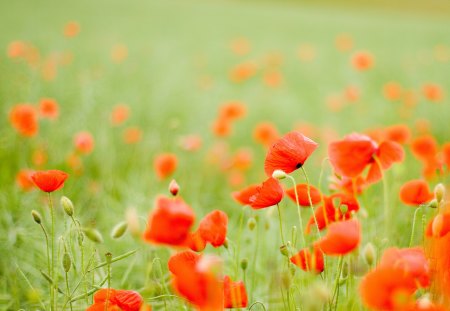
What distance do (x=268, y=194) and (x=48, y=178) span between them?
0.46 meters

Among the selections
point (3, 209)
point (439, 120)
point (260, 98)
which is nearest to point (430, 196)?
point (3, 209)

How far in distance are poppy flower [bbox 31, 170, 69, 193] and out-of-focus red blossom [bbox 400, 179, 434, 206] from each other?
2.52ft

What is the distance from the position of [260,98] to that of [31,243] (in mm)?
3130

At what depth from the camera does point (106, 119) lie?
10.2ft

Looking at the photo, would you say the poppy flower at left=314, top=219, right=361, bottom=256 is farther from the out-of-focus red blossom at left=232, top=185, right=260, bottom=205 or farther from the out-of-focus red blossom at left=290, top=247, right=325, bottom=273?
the out-of-focus red blossom at left=232, top=185, right=260, bottom=205

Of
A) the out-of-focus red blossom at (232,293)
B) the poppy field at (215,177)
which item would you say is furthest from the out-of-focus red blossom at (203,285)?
the out-of-focus red blossom at (232,293)

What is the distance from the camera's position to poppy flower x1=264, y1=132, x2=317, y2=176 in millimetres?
967

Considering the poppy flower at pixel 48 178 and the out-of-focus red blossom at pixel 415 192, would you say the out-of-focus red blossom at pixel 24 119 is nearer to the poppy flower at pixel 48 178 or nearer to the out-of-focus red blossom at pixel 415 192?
the poppy flower at pixel 48 178

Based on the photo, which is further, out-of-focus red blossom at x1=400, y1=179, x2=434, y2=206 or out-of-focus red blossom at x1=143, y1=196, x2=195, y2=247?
out-of-focus red blossom at x1=400, y1=179, x2=434, y2=206

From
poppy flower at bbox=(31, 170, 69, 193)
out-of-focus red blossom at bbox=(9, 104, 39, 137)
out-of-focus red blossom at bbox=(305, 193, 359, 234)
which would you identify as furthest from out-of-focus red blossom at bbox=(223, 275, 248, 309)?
out-of-focus red blossom at bbox=(9, 104, 39, 137)

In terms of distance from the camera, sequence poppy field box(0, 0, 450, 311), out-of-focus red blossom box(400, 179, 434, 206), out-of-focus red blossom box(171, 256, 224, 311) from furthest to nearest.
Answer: out-of-focus red blossom box(400, 179, 434, 206)
poppy field box(0, 0, 450, 311)
out-of-focus red blossom box(171, 256, 224, 311)

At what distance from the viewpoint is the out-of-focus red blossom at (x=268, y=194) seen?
3.00ft

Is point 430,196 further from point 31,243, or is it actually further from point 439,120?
point 439,120

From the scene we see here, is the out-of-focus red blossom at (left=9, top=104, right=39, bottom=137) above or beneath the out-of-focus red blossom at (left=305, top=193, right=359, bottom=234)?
above
